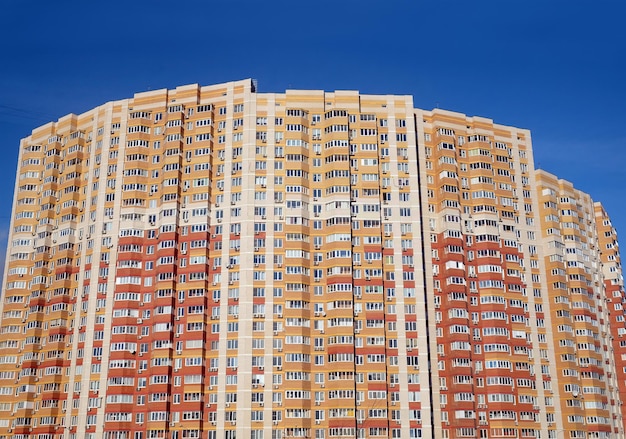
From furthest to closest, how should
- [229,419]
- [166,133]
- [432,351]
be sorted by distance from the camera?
[166,133], [432,351], [229,419]

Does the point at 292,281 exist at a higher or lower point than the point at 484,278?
lower

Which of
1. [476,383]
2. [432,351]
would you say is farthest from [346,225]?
[476,383]

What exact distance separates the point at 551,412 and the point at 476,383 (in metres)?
16.6

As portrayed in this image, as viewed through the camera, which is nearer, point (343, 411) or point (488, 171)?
point (343, 411)

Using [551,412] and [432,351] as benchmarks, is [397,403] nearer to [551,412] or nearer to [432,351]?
[432,351]

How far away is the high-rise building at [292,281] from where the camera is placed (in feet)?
401

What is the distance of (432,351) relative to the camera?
129750 mm

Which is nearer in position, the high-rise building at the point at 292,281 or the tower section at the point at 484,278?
the high-rise building at the point at 292,281

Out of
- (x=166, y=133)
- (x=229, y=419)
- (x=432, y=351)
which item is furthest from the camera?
(x=166, y=133)

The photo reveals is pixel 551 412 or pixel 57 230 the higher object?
pixel 57 230

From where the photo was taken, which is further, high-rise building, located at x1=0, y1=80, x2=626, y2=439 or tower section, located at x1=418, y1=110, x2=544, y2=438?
tower section, located at x1=418, y1=110, x2=544, y2=438

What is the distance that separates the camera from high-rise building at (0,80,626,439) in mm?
122312

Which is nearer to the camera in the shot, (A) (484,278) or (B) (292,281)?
(B) (292,281)

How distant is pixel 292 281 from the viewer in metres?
127
